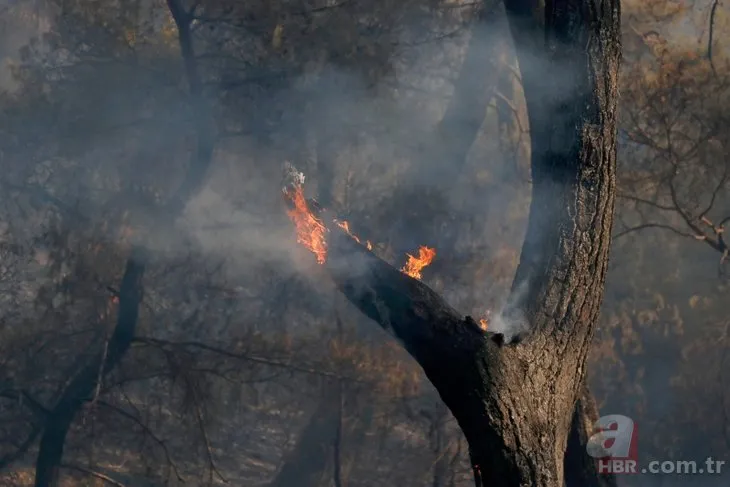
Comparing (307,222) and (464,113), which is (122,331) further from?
(307,222)

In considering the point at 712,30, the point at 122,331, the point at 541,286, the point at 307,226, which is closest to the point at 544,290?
the point at 541,286

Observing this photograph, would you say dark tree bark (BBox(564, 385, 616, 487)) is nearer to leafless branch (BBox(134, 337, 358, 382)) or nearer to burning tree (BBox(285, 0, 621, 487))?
burning tree (BBox(285, 0, 621, 487))

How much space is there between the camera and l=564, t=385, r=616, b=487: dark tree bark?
540 centimetres

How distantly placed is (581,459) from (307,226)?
2743 millimetres

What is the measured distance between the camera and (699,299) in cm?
1230

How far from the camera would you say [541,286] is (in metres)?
3.71

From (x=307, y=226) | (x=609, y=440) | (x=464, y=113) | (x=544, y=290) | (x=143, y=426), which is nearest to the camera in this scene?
(x=544, y=290)

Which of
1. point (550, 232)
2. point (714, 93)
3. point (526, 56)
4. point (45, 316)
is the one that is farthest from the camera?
point (45, 316)

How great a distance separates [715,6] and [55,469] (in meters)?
9.85

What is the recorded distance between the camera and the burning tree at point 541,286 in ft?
11.2

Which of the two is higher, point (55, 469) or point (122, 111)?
point (122, 111)

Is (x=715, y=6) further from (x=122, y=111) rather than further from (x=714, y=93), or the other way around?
(x=122, y=111)

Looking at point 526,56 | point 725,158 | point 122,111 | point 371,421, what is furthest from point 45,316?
point 725,158

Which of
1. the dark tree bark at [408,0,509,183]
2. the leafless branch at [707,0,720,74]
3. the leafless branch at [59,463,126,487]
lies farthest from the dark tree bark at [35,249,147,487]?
the leafless branch at [707,0,720,74]
